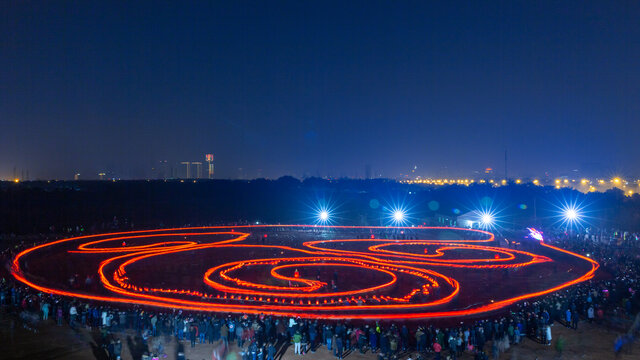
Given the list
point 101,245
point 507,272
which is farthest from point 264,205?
point 507,272

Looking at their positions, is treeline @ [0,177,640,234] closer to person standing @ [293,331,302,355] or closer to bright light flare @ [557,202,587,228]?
bright light flare @ [557,202,587,228]

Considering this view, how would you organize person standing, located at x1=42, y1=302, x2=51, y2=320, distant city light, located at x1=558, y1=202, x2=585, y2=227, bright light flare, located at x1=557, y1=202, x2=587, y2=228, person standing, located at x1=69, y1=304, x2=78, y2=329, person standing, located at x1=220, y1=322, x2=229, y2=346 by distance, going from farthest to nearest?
distant city light, located at x1=558, y1=202, x2=585, y2=227
bright light flare, located at x1=557, y1=202, x2=587, y2=228
person standing, located at x1=42, y1=302, x2=51, y2=320
person standing, located at x1=69, y1=304, x2=78, y2=329
person standing, located at x1=220, y1=322, x2=229, y2=346

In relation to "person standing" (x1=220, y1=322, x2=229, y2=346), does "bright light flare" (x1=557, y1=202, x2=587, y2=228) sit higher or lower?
higher

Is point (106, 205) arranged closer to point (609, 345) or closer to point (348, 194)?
point (348, 194)

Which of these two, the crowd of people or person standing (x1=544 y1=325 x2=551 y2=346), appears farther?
person standing (x1=544 y1=325 x2=551 y2=346)

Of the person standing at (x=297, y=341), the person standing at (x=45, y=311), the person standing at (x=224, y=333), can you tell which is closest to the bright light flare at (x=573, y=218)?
the person standing at (x=297, y=341)

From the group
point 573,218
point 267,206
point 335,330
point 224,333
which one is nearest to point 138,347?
point 224,333

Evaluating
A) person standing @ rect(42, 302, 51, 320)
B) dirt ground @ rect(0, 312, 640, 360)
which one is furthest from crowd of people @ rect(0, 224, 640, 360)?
dirt ground @ rect(0, 312, 640, 360)
